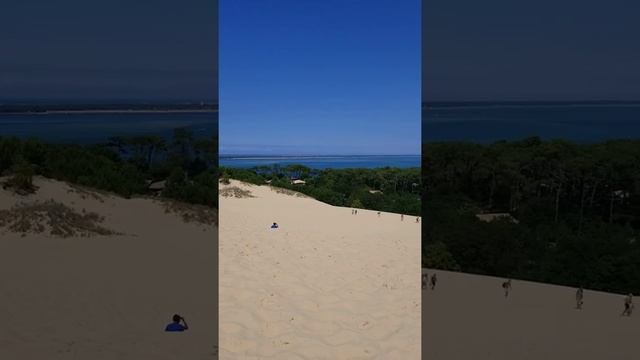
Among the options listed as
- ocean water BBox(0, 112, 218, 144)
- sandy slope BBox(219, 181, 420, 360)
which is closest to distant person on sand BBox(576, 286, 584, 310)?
sandy slope BBox(219, 181, 420, 360)

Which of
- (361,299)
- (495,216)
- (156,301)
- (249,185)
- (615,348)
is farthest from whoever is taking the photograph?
(249,185)

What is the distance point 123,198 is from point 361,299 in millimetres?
5261

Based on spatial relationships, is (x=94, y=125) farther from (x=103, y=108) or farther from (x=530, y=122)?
(x=530, y=122)

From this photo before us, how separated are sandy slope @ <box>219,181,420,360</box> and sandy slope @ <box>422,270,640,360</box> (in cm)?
196

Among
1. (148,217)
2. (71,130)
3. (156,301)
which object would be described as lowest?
(156,301)

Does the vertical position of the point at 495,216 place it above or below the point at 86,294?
above

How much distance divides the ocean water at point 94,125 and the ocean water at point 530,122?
1874 mm

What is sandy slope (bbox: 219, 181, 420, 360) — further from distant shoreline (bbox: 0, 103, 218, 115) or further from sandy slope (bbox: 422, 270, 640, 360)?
distant shoreline (bbox: 0, 103, 218, 115)

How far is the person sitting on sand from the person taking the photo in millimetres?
Answer: 3824

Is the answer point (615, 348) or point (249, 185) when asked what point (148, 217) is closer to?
point (615, 348)

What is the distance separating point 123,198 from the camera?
4828 millimetres

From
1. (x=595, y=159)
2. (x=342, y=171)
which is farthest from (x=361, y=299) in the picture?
(x=342, y=171)

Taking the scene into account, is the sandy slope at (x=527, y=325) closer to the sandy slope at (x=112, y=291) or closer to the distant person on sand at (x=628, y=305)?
the distant person on sand at (x=628, y=305)

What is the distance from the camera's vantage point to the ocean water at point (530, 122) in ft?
13.9
